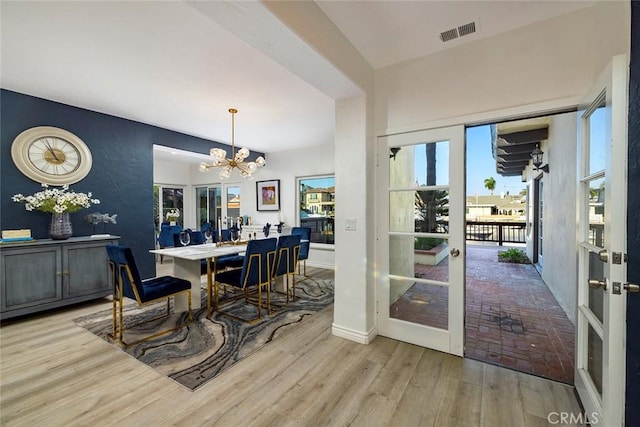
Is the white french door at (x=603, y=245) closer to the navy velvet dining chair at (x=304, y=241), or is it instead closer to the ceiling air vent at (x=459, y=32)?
the ceiling air vent at (x=459, y=32)

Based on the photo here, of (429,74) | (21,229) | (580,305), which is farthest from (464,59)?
(21,229)

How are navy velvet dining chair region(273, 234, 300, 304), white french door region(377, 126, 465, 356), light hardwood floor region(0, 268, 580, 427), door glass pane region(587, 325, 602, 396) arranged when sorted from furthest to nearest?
navy velvet dining chair region(273, 234, 300, 304) → white french door region(377, 126, 465, 356) → light hardwood floor region(0, 268, 580, 427) → door glass pane region(587, 325, 602, 396)

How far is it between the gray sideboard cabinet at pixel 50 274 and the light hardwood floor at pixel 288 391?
73 cm

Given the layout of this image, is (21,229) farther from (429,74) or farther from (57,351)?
(429,74)

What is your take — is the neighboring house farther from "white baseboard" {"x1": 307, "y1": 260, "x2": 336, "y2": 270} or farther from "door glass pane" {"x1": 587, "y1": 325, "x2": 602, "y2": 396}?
"door glass pane" {"x1": 587, "y1": 325, "x2": 602, "y2": 396}

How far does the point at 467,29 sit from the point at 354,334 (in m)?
2.84

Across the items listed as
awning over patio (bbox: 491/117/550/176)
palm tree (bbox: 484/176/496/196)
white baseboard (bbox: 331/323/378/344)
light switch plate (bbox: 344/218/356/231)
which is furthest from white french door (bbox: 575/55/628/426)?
palm tree (bbox: 484/176/496/196)

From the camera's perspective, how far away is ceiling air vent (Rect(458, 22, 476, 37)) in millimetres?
2070

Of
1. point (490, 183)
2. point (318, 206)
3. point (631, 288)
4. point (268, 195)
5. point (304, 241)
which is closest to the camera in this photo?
point (631, 288)

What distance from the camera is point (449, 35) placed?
219cm

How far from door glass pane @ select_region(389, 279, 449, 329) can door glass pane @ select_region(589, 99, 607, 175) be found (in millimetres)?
1357

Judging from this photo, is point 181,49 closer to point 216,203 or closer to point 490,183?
point 216,203

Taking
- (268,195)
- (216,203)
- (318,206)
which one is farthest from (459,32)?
(216,203)

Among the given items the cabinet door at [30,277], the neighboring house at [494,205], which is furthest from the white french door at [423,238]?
the neighboring house at [494,205]
